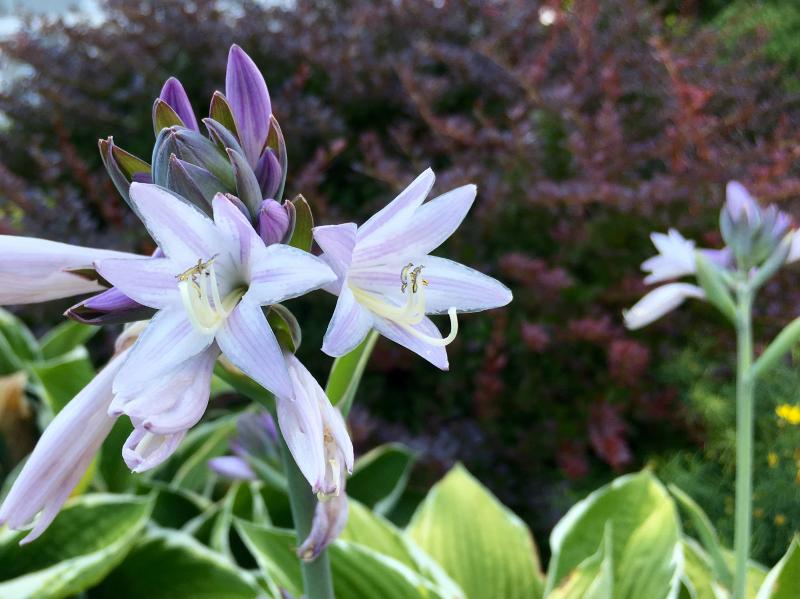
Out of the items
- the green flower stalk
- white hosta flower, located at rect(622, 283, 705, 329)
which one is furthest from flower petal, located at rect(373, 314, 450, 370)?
white hosta flower, located at rect(622, 283, 705, 329)

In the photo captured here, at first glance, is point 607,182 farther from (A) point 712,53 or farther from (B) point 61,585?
(B) point 61,585

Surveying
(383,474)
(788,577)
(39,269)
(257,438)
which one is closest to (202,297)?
(39,269)

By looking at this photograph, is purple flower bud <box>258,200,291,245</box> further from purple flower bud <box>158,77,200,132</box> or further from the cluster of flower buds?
the cluster of flower buds

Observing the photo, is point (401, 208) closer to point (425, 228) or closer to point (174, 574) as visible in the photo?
point (425, 228)

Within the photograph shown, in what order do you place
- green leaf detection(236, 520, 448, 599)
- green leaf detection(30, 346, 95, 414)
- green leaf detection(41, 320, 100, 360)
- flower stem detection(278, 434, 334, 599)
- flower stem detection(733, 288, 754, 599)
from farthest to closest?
green leaf detection(41, 320, 100, 360)
green leaf detection(30, 346, 95, 414)
green leaf detection(236, 520, 448, 599)
flower stem detection(733, 288, 754, 599)
flower stem detection(278, 434, 334, 599)

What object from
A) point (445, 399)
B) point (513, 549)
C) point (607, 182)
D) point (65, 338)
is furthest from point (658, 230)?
point (65, 338)

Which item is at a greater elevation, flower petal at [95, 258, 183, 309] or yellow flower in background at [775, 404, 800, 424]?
flower petal at [95, 258, 183, 309]

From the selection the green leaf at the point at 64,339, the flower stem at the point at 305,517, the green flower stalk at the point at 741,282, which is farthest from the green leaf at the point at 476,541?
the green leaf at the point at 64,339
